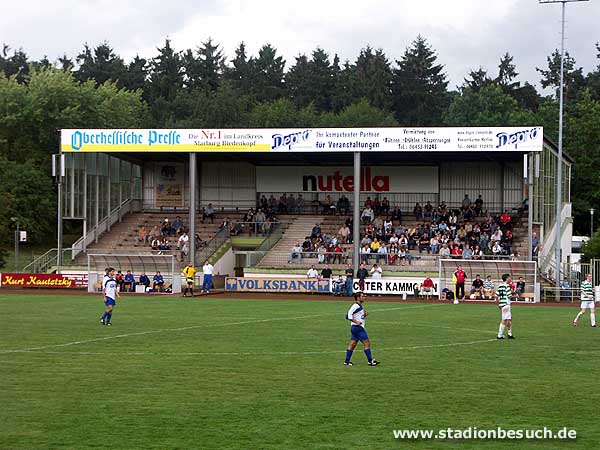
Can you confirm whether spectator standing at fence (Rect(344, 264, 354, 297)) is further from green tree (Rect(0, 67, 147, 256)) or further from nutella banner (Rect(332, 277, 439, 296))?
green tree (Rect(0, 67, 147, 256))

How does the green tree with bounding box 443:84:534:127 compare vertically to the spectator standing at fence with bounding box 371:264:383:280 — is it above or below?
above

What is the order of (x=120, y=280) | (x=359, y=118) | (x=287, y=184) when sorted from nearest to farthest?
(x=120, y=280) → (x=287, y=184) → (x=359, y=118)

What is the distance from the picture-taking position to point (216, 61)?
128m

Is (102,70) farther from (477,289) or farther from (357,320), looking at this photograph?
(357,320)

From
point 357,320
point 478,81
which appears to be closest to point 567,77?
point 478,81

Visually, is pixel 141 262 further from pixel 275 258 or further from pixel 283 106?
pixel 283 106

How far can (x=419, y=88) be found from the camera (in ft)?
402

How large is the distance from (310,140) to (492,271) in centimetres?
1245

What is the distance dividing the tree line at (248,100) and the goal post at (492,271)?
30.7 metres

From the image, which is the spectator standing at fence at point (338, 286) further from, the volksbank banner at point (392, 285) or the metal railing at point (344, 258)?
the metal railing at point (344, 258)

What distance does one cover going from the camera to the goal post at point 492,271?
4803cm

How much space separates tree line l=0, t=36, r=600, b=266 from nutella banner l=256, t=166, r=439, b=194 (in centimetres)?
1795

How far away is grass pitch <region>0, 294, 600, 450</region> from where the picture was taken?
45.8 feet

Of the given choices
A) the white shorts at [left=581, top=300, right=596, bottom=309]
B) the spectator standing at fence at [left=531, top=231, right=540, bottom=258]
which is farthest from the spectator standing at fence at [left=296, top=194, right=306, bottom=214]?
the white shorts at [left=581, top=300, right=596, bottom=309]
